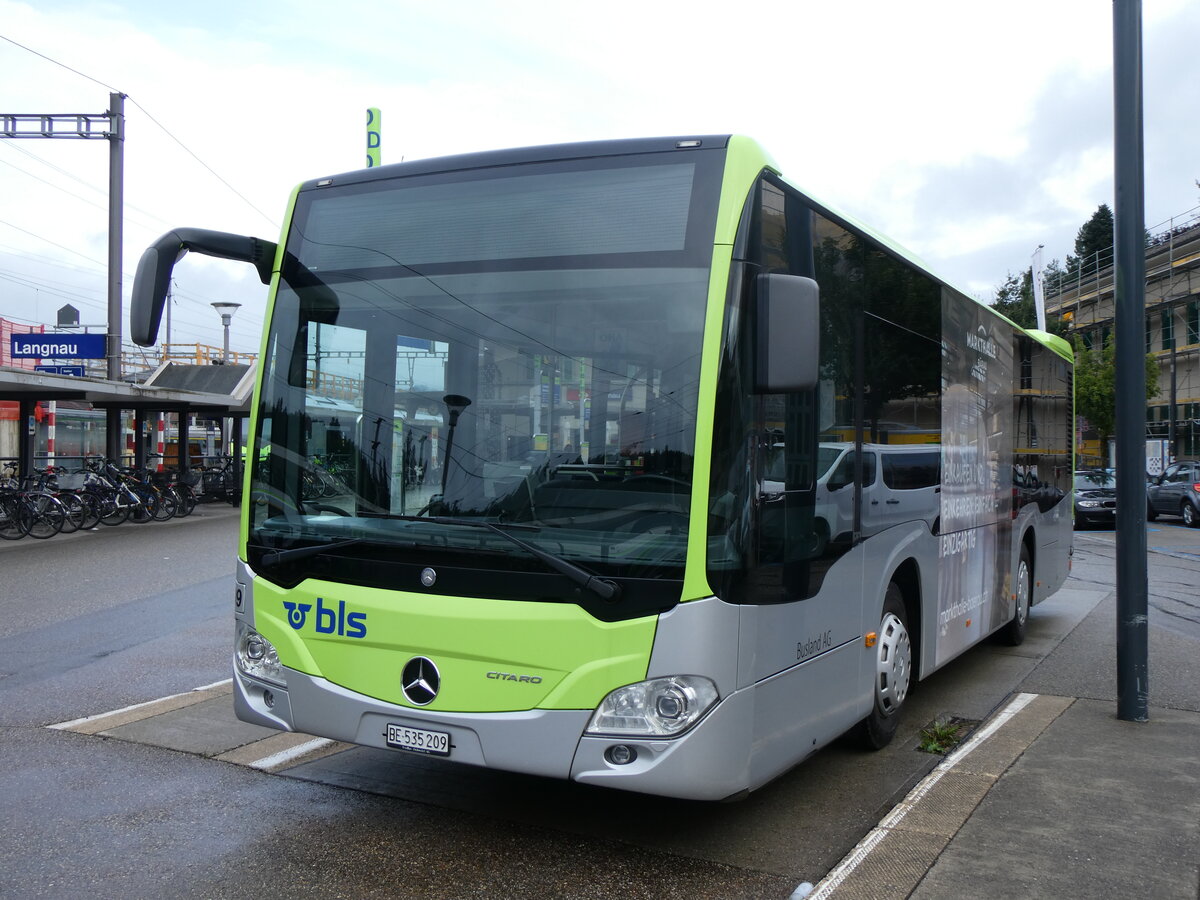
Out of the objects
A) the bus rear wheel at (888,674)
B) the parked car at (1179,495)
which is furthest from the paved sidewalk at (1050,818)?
the parked car at (1179,495)

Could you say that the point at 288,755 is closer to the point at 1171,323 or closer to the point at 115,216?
the point at 115,216

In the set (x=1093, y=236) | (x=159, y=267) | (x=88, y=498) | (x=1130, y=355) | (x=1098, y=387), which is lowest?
(x=88, y=498)

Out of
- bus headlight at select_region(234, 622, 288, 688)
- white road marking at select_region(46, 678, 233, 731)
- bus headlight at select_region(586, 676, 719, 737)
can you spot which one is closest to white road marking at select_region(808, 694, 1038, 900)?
bus headlight at select_region(586, 676, 719, 737)

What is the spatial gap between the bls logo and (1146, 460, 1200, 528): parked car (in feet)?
91.0

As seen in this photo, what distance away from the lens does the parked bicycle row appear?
61.6 ft

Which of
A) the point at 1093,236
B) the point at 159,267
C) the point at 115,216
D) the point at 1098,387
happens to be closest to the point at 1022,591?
the point at 159,267

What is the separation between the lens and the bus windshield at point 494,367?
4.11 meters

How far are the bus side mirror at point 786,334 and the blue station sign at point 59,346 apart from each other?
24340 millimetres

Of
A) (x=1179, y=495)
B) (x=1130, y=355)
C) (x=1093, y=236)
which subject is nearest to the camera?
(x=1130, y=355)

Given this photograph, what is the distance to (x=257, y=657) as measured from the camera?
4.78m

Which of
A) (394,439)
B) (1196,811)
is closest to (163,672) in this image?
(394,439)

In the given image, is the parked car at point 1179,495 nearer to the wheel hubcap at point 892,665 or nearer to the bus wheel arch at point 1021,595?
the bus wheel arch at point 1021,595

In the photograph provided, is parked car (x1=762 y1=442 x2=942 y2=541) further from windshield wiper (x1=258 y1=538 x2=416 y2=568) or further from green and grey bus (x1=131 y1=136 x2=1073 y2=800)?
windshield wiper (x1=258 y1=538 x2=416 y2=568)

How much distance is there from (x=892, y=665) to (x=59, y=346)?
26.7 meters
